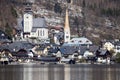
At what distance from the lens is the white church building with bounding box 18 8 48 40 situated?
544 ft

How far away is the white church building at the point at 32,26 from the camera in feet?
544

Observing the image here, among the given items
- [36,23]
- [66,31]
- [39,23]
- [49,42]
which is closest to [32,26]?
[36,23]

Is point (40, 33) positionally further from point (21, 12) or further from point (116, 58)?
point (116, 58)

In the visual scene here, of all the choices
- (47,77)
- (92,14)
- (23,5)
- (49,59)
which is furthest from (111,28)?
(47,77)

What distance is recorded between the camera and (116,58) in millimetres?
117688

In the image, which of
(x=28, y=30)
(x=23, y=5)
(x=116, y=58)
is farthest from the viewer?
(x=23, y=5)

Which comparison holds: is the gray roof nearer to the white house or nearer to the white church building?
the white church building

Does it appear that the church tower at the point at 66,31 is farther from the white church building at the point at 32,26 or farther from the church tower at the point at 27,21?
the church tower at the point at 27,21

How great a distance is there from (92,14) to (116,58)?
73.0 m

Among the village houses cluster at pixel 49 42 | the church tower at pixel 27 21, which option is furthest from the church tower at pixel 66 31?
the church tower at pixel 27 21

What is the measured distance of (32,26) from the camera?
16938 cm

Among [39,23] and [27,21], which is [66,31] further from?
[27,21]

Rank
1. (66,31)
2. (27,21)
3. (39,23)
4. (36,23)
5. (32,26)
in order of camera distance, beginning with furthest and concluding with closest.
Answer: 1. (27,21)
2. (32,26)
3. (66,31)
4. (36,23)
5. (39,23)

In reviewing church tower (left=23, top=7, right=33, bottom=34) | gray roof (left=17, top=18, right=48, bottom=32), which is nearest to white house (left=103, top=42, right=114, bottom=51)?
gray roof (left=17, top=18, right=48, bottom=32)
